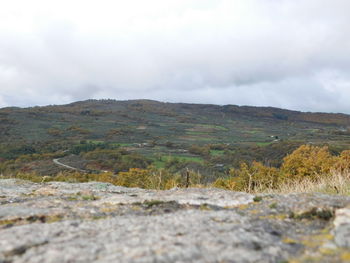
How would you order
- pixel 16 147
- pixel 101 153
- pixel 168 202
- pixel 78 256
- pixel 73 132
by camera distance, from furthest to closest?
pixel 73 132
pixel 16 147
pixel 101 153
pixel 168 202
pixel 78 256

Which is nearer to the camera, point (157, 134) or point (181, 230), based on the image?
point (181, 230)

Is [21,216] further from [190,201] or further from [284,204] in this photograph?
[284,204]

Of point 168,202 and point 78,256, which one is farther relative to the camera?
point 168,202

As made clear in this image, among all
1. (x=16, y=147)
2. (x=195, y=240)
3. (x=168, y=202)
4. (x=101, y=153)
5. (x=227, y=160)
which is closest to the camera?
(x=195, y=240)

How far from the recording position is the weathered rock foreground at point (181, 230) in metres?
3.09

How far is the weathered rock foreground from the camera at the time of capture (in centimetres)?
309

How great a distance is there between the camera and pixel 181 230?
382cm

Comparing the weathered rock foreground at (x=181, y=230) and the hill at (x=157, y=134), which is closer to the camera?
the weathered rock foreground at (x=181, y=230)

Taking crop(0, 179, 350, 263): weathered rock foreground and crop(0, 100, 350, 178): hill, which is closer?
crop(0, 179, 350, 263): weathered rock foreground

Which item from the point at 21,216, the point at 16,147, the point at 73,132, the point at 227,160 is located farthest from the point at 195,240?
the point at 73,132

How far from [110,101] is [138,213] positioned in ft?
567

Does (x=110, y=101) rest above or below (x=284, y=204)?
above

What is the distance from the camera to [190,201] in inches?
228

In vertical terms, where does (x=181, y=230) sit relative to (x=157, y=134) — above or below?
below
